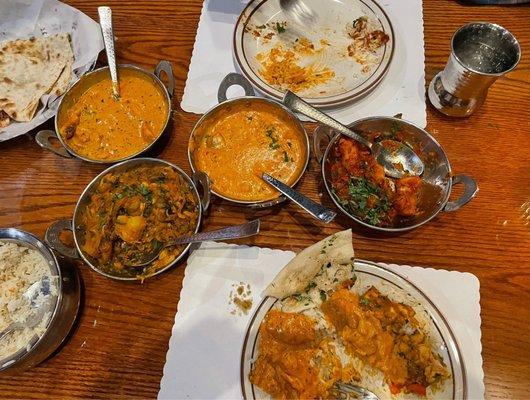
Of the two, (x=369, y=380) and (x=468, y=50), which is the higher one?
(x=468, y=50)

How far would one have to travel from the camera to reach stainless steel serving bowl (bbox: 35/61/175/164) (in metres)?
2.00

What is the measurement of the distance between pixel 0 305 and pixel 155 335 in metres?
0.63

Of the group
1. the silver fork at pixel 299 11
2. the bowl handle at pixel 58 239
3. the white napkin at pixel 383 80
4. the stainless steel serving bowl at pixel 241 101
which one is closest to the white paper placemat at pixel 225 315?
the stainless steel serving bowl at pixel 241 101

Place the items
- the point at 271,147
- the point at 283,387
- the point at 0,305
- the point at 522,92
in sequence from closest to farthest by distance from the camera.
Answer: the point at 283,387 < the point at 0,305 < the point at 271,147 < the point at 522,92

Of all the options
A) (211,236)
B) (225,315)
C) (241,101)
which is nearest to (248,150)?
(241,101)

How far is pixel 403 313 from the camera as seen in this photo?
5.52ft

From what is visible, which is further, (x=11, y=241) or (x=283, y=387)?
(x=11, y=241)

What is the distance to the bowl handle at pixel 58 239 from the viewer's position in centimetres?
179

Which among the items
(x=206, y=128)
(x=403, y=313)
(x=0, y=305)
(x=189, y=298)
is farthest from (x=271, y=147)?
(x=0, y=305)

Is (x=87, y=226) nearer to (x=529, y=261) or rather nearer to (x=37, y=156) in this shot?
(x=37, y=156)

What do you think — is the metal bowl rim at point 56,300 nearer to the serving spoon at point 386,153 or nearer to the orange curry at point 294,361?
the orange curry at point 294,361

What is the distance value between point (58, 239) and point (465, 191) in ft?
5.68

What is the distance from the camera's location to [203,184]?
1.82 m

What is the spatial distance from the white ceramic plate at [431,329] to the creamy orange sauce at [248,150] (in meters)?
0.50
